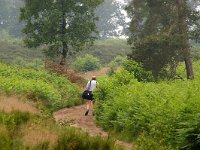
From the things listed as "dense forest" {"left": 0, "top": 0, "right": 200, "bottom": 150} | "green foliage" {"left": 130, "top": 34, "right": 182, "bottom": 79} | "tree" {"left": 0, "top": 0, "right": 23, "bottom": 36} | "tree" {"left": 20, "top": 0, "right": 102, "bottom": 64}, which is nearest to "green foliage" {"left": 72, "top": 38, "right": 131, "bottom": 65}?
"tree" {"left": 20, "top": 0, "right": 102, "bottom": 64}

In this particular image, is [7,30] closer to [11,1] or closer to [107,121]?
[11,1]

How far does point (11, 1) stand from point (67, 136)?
10455 centimetres

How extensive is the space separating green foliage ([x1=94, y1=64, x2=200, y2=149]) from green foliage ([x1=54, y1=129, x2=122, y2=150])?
3.78 feet

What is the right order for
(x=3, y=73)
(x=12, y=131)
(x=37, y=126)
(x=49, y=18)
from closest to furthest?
1. (x=12, y=131)
2. (x=37, y=126)
3. (x=3, y=73)
4. (x=49, y=18)

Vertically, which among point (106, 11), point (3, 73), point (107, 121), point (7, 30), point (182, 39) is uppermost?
point (106, 11)

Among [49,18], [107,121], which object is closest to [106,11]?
[49,18]

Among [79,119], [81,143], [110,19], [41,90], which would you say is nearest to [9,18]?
[110,19]

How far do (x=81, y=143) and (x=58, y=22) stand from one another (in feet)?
83.1

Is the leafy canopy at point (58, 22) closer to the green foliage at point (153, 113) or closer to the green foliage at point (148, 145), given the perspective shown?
the green foliage at point (153, 113)

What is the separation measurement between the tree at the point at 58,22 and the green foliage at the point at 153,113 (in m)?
16.8

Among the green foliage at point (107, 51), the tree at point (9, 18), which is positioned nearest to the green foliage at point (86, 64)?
the green foliage at point (107, 51)

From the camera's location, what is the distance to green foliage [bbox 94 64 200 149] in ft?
31.9

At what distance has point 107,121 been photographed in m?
14.7

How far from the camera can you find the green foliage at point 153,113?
973cm
